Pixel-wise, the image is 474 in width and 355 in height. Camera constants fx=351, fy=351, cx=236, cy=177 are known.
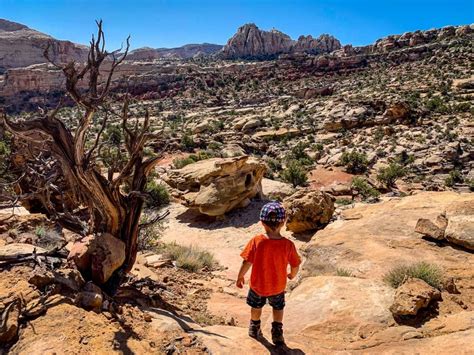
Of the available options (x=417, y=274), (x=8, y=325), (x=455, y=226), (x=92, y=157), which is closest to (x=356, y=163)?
(x=455, y=226)

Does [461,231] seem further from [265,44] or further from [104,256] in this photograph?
[265,44]

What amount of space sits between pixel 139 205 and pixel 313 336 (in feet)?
9.12

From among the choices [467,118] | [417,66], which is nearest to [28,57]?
[417,66]

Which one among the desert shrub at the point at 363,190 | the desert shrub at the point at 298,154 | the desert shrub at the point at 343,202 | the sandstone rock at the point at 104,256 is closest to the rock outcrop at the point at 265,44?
the desert shrub at the point at 298,154

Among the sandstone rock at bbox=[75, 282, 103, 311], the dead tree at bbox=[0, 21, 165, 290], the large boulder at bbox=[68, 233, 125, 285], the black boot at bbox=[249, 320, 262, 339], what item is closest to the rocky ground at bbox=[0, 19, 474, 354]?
the sandstone rock at bbox=[75, 282, 103, 311]

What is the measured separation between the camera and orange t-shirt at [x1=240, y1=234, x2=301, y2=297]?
3.50m

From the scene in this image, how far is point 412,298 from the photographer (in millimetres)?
3725

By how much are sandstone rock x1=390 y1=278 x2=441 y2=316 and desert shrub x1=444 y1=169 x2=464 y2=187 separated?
15215mm

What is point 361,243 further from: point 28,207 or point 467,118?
point 467,118

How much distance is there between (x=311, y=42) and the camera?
101 metres

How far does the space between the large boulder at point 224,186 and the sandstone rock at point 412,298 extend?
339 inches

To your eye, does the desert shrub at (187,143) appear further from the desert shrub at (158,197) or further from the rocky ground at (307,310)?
the rocky ground at (307,310)

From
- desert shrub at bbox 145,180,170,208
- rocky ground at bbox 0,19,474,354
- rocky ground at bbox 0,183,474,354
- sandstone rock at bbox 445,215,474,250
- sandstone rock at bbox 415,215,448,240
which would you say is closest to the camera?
rocky ground at bbox 0,183,474,354

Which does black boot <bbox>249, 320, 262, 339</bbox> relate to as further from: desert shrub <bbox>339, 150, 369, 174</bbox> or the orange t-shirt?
desert shrub <bbox>339, 150, 369, 174</bbox>
